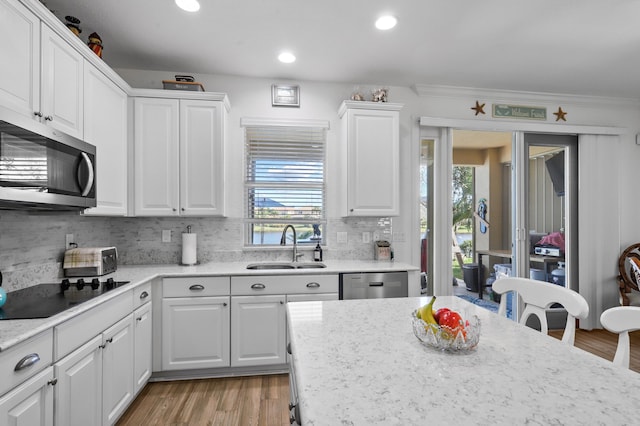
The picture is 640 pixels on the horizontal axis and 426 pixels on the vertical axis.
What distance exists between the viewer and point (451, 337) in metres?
0.98

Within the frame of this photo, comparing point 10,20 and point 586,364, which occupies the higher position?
point 10,20

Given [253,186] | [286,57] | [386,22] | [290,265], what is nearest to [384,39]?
[386,22]

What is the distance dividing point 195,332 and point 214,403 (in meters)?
0.53

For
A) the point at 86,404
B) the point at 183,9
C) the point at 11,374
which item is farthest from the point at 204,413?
the point at 183,9

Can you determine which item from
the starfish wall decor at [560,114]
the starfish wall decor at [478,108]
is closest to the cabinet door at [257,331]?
the starfish wall decor at [478,108]

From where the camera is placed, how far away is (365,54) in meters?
2.83

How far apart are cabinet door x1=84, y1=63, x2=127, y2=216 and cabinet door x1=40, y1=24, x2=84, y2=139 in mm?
91

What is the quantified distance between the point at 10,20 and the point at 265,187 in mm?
2105

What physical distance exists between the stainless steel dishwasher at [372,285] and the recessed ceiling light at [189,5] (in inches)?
88.1

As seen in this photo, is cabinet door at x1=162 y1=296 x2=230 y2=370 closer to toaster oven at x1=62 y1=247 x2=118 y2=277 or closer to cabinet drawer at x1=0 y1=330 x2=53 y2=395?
toaster oven at x1=62 y1=247 x2=118 y2=277

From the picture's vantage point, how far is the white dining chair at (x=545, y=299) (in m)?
1.27

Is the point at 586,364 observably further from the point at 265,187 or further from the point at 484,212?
the point at 484,212

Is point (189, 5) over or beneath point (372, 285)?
over

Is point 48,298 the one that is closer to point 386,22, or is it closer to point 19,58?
point 19,58
